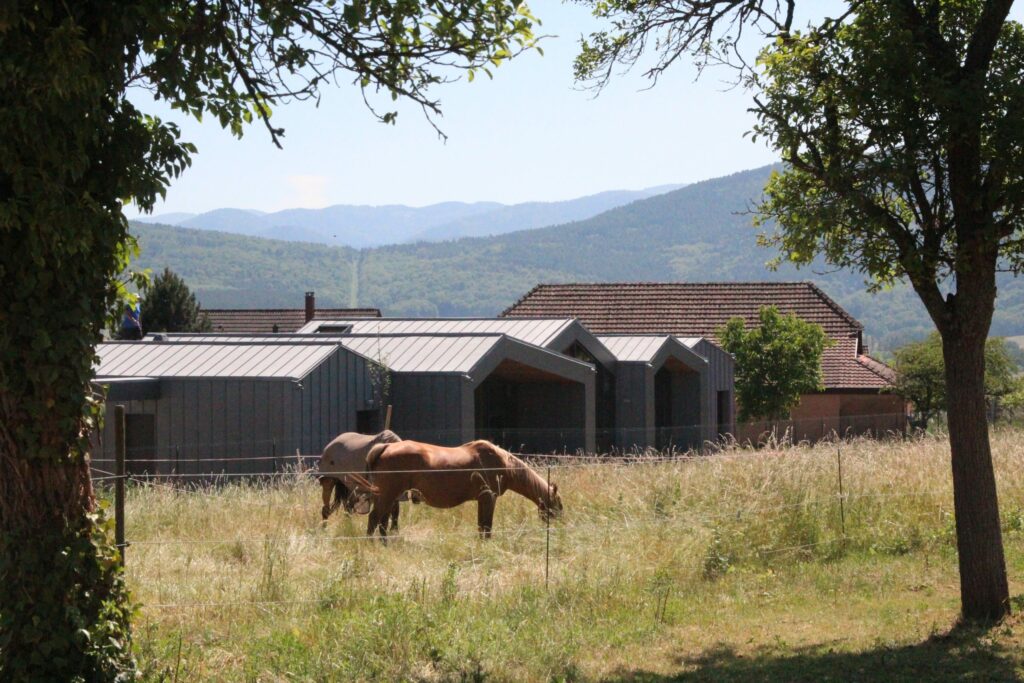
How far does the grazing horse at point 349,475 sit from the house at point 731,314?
1386 inches

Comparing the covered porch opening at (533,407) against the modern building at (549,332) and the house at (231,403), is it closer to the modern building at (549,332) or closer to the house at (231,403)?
the modern building at (549,332)

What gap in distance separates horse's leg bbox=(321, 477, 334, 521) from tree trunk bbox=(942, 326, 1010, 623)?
25.8 feet

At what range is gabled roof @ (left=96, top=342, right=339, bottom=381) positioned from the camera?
922 inches

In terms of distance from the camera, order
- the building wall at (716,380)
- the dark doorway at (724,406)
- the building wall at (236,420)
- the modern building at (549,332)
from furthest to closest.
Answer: the dark doorway at (724,406), the building wall at (716,380), the modern building at (549,332), the building wall at (236,420)

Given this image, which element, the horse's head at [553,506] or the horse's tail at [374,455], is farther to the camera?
the horse's tail at [374,455]

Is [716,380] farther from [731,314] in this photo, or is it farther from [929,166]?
[929,166]

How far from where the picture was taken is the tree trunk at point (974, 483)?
32.1 feet

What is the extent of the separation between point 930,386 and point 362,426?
27.2m

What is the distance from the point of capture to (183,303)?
2238 inches

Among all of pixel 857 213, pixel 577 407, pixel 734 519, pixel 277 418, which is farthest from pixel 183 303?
pixel 857 213

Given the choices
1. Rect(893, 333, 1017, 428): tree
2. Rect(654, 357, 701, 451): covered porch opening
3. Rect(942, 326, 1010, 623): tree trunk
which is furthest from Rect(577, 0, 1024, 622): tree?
Rect(893, 333, 1017, 428): tree

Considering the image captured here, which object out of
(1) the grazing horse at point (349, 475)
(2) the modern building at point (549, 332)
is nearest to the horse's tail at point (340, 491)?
(1) the grazing horse at point (349, 475)

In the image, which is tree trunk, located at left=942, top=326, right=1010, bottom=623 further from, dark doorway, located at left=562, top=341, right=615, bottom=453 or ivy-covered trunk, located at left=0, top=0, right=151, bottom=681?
dark doorway, located at left=562, top=341, right=615, bottom=453

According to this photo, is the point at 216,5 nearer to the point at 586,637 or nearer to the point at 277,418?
the point at 586,637
